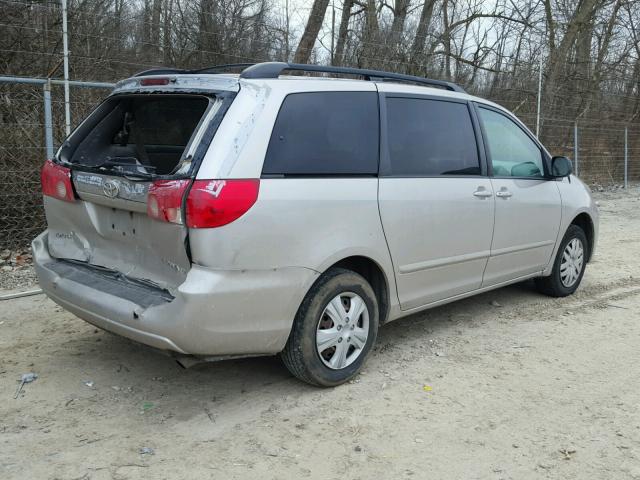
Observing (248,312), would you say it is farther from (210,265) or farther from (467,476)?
(467,476)

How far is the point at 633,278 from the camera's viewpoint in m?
6.53

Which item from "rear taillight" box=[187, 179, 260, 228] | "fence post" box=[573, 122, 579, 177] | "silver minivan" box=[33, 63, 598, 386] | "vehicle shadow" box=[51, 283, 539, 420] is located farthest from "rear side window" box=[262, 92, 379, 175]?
"fence post" box=[573, 122, 579, 177]

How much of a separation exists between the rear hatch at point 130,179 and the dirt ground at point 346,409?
74cm

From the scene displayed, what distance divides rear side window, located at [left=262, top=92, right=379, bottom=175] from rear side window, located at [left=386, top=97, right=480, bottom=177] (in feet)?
0.66

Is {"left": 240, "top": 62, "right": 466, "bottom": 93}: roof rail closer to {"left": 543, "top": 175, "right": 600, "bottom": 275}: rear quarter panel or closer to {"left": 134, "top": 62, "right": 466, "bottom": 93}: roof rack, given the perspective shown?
{"left": 134, "top": 62, "right": 466, "bottom": 93}: roof rack

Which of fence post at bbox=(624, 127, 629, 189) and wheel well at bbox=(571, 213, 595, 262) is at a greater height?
fence post at bbox=(624, 127, 629, 189)

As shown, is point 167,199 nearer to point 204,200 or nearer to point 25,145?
point 204,200

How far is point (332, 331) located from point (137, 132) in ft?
6.06

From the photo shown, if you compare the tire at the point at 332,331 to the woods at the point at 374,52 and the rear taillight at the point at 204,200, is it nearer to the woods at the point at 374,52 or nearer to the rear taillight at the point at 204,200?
the rear taillight at the point at 204,200

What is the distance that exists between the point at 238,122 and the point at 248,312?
97cm

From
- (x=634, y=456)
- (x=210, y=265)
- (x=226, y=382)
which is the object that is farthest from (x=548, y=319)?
(x=210, y=265)

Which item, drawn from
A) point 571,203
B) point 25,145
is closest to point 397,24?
point 571,203

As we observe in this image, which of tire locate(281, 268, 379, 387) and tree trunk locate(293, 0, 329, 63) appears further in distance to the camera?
tree trunk locate(293, 0, 329, 63)

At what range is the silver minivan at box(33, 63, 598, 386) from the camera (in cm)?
311
